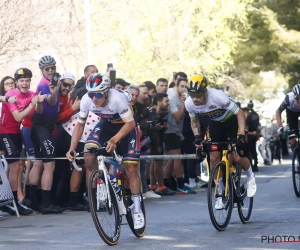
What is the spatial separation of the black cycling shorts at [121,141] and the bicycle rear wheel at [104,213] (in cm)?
55

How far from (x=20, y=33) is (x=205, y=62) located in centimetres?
2320

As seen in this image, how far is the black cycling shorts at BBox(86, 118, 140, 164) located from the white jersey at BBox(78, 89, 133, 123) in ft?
0.39

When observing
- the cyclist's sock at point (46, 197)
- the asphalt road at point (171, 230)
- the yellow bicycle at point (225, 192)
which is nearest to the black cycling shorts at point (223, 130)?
the yellow bicycle at point (225, 192)

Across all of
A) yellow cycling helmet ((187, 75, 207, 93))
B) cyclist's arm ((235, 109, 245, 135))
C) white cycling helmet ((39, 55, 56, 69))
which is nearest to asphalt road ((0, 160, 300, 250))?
cyclist's arm ((235, 109, 245, 135))

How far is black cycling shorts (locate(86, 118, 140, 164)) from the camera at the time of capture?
33.6ft

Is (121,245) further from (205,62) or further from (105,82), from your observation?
(205,62)

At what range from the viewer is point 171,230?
10961mm

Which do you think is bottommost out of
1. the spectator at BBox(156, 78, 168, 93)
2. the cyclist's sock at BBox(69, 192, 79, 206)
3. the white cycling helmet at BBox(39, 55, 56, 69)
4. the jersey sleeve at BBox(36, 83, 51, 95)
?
the cyclist's sock at BBox(69, 192, 79, 206)

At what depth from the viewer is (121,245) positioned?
976 cm

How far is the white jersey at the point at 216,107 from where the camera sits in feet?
36.5

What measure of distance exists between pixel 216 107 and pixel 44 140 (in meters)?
3.19

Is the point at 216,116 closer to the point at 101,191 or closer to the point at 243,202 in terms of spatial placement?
the point at 243,202

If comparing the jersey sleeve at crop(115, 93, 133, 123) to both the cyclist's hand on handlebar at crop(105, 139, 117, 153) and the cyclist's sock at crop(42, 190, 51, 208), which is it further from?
the cyclist's sock at crop(42, 190, 51, 208)

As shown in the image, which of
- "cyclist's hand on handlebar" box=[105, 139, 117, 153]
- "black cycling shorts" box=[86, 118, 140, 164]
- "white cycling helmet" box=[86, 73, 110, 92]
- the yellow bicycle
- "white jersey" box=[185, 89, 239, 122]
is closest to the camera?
"cyclist's hand on handlebar" box=[105, 139, 117, 153]
